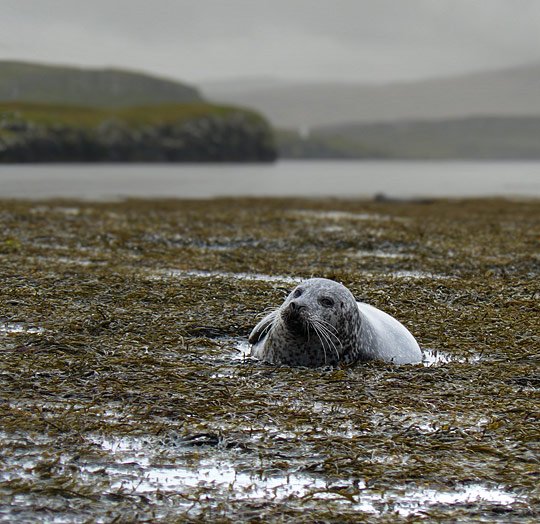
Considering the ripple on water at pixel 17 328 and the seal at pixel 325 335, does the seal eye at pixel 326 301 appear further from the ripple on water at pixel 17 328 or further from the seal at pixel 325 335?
the ripple on water at pixel 17 328

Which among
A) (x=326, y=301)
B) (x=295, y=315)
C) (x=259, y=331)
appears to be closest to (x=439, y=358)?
(x=326, y=301)

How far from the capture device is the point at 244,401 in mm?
8297

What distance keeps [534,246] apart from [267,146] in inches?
6487

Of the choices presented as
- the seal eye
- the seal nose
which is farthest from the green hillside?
the seal nose

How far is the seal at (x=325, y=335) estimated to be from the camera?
9.80m

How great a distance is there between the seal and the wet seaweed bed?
0.91 feet

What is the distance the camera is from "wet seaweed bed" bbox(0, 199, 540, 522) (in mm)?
6102

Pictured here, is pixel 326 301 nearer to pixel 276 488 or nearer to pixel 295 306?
pixel 295 306

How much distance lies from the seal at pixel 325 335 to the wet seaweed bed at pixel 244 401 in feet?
0.91

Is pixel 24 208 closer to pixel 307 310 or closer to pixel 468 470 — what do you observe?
pixel 307 310

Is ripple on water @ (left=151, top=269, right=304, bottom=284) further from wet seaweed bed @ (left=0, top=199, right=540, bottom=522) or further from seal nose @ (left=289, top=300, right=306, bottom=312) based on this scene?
seal nose @ (left=289, top=300, right=306, bottom=312)

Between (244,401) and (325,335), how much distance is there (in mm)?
1709

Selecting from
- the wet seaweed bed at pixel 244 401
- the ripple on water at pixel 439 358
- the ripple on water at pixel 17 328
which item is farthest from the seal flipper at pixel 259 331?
the ripple on water at pixel 17 328

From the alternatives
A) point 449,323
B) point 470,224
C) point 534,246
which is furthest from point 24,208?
point 449,323
